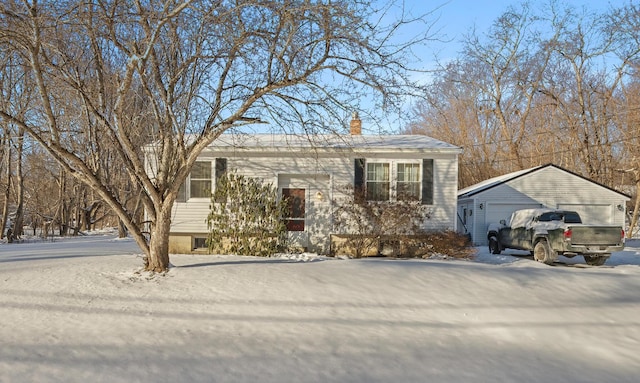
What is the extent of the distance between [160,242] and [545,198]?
18556 millimetres

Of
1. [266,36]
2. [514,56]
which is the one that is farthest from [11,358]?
[514,56]

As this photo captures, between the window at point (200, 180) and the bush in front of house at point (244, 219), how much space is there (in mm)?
482

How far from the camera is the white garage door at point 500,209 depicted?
20.0 metres

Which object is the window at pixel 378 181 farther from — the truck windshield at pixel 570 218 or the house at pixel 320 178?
the truck windshield at pixel 570 218

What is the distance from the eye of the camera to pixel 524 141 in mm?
34812

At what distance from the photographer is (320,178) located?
44.1 ft

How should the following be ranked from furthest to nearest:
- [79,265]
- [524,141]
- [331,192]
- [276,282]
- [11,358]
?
[524,141] → [331,192] → [79,265] → [276,282] → [11,358]

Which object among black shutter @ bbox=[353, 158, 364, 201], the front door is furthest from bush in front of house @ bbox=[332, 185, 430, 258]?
the front door

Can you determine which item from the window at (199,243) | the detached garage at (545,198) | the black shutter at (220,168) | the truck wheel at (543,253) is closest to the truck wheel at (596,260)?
the truck wheel at (543,253)

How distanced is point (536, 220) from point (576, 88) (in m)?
20.9

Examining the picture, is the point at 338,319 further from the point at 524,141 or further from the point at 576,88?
the point at 524,141

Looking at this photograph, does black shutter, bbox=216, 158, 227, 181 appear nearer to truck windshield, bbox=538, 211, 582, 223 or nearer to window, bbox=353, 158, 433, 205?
window, bbox=353, 158, 433, 205

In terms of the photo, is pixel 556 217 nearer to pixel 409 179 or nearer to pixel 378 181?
pixel 409 179

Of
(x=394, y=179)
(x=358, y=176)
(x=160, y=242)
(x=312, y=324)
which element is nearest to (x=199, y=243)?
(x=358, y=176)
